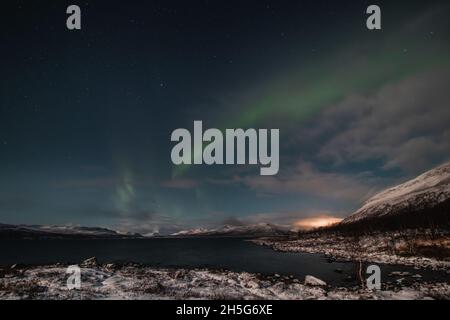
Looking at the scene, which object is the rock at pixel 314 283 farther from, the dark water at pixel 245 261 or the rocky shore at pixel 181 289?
the dark water at pixel 245 261

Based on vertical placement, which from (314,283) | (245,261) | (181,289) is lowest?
(245,261)

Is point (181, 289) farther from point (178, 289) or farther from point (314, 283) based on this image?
point (314, 283)

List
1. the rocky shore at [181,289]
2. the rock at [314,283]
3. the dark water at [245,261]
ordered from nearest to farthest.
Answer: the rocky shore at [181,289] < the rock at [314,283] < the dark water at [245,261]

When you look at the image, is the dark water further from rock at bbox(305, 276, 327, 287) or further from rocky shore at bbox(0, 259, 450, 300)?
rocky shore at bbox(0, 259, 450, 300)

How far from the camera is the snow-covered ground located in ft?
76.9

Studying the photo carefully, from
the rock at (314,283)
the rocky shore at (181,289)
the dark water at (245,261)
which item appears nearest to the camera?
the rocky shore at (181,289)

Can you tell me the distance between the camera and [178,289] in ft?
88.2

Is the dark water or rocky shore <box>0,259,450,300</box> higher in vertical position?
rocky shore <box>0,259,450,300</box>

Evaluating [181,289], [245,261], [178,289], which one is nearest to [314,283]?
[181,289]

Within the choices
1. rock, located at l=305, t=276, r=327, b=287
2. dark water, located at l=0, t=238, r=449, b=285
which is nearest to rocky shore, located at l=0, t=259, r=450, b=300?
rock, located at l=305, t=276, r=327, b=287

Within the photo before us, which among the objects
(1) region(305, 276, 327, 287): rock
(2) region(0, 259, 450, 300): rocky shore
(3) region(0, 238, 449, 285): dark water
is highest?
(2) region(0, 259, 450, 300): rocky shore

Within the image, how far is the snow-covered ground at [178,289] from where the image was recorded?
923 inches

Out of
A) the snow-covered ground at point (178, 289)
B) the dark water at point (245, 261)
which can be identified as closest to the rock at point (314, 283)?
the snow-covered ground at point (178, 289)
